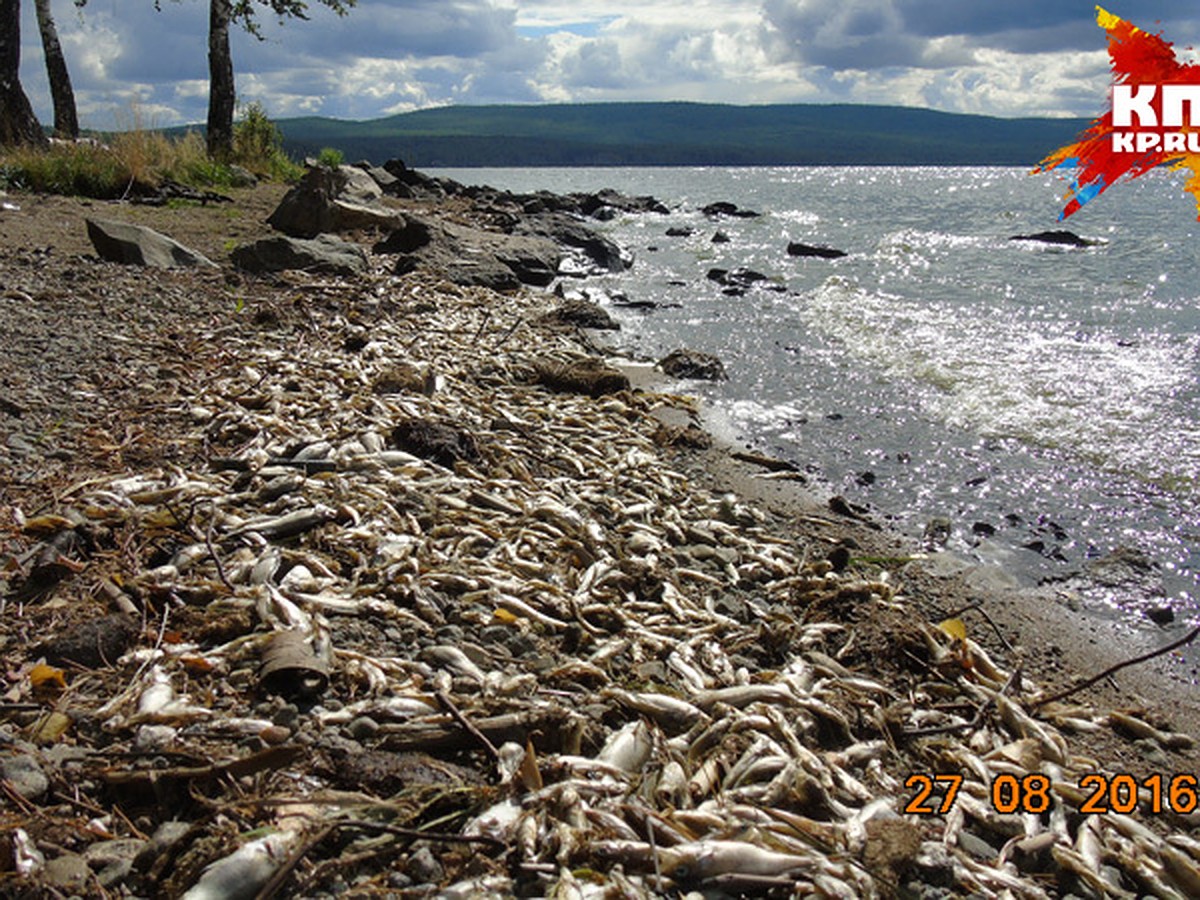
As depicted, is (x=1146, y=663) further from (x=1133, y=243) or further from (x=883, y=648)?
(x=1133, y=243)

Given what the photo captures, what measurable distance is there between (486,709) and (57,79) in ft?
72.3

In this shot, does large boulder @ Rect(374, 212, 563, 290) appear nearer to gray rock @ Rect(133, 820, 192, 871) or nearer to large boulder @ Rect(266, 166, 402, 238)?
large boulder @ Rect(266, 166, 402, 238)

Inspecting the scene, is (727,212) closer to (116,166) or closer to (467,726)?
(116,166)

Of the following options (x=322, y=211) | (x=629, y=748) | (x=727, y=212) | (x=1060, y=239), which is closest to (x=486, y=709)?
(x=629, y=748)

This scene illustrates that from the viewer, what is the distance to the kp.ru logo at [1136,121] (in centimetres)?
196

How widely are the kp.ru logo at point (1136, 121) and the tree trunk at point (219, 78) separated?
22892mm

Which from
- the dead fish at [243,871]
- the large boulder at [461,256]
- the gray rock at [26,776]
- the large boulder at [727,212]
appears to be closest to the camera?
the dead fish at [243,871]

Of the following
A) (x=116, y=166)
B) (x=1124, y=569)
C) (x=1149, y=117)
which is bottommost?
(x=1124, y=569)

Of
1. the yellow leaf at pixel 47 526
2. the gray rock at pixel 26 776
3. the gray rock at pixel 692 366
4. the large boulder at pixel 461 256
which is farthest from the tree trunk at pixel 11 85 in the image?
the gray rock at pixel 26 776

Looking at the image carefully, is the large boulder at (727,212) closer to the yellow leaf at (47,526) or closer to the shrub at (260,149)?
the shrub at (260,149)

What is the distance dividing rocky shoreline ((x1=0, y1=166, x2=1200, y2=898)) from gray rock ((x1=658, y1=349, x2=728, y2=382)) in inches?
143

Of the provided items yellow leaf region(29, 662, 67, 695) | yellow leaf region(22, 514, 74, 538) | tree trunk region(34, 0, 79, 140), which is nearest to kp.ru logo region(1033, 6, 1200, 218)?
yellow leaf region(29, 662, 67, 695)

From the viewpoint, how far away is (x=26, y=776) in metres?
2.54

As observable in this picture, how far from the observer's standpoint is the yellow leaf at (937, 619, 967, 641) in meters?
4.68
